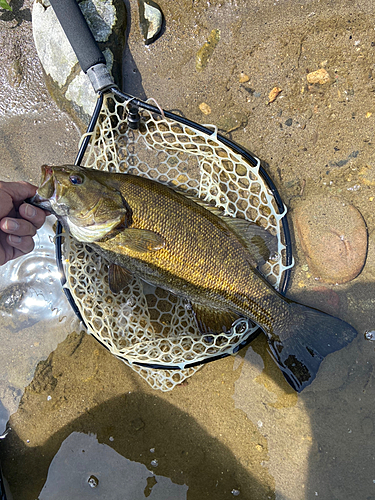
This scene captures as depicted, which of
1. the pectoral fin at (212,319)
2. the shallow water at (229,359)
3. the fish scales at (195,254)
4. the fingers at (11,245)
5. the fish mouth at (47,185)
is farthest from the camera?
the shallow water at (229,359)

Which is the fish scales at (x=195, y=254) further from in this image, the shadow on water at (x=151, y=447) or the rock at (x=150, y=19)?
the rock at (x=150, y=19)

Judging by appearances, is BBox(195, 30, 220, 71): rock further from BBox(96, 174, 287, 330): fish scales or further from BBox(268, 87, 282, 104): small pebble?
BBox(96, 174, 287, 330): fish scales

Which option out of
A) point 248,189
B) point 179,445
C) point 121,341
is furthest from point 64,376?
point 248,189

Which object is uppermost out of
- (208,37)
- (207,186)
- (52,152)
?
(208,37)

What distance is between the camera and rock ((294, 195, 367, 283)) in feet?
10.8

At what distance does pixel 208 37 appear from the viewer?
3.43 metres

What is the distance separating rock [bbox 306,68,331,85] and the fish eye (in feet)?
8.71

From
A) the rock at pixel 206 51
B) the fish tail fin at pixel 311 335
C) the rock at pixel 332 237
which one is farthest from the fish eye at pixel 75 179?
the rock at pixel 332 237

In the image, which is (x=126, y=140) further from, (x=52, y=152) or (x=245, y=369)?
(x=245, y=369)

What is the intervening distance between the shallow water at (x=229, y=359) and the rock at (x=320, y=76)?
0.08m

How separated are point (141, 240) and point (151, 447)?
2280mm

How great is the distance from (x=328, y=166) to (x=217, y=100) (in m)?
1.41

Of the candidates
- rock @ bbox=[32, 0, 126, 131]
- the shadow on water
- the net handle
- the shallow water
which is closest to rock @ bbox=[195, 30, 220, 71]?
the shallow water

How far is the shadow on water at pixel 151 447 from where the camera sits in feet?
10.6
